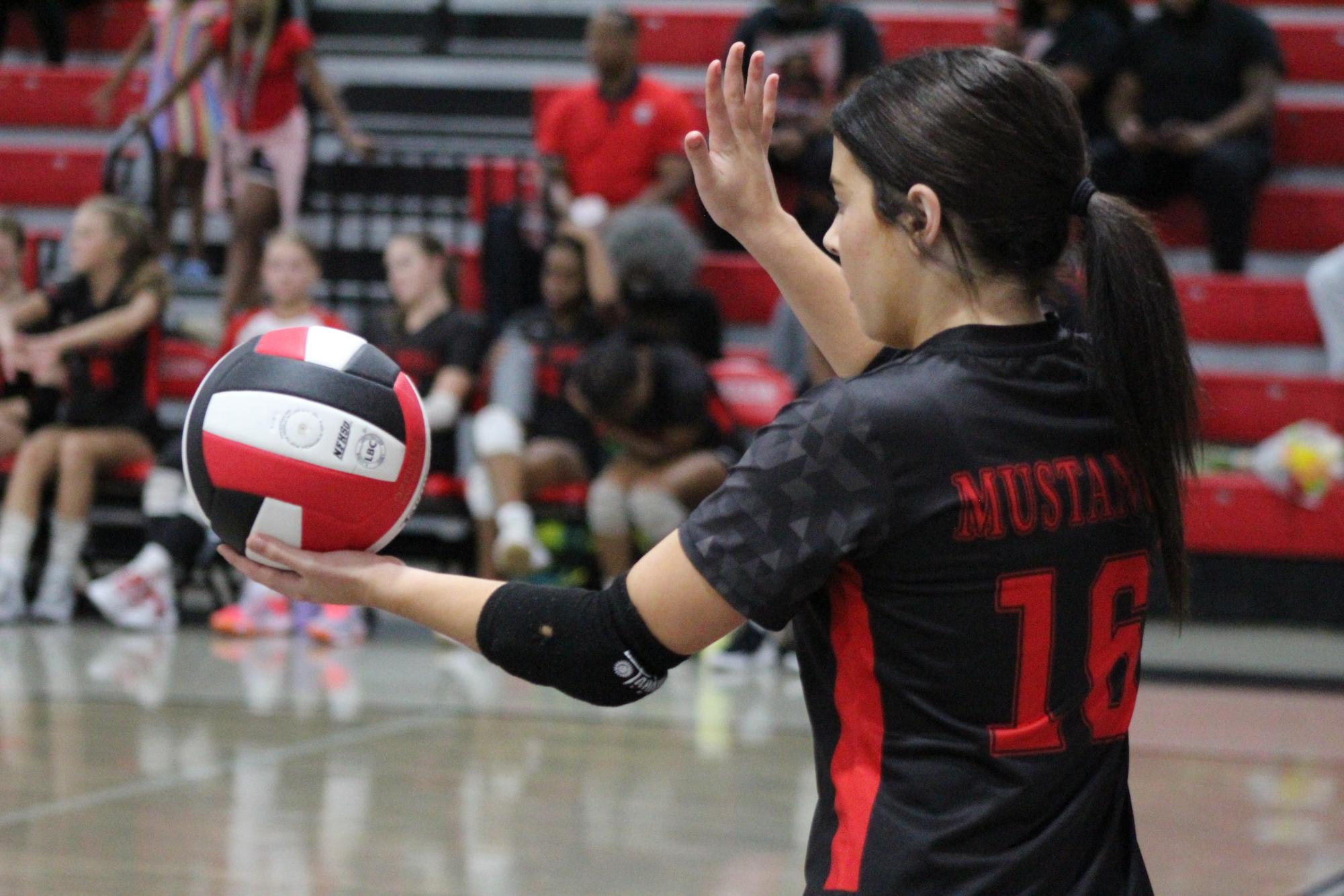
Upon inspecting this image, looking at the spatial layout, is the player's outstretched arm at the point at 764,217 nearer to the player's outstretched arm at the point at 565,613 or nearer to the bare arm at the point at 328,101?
the player's outstretched arm at the point at 565,613

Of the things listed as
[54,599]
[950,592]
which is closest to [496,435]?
[54,599]

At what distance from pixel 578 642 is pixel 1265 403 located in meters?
6.50

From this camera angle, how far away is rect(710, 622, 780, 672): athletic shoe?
6242 millimetres

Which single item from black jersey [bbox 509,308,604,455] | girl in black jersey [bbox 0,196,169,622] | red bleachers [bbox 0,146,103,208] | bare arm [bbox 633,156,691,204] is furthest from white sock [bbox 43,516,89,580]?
red bleachers [bbox 0,146,103,208]

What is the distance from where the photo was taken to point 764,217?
1932 mm

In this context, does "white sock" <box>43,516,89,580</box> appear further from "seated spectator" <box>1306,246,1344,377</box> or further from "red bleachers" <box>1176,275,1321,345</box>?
"seated spectator" <box>1306,246,1344,377</box>

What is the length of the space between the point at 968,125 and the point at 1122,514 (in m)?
0.38

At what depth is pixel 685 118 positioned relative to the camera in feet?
26.7

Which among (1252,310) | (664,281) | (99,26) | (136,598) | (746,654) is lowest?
(136,598)

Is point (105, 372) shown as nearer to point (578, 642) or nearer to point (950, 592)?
point (578, 642)

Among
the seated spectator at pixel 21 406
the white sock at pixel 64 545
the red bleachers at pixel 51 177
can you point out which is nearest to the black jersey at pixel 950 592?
the white sock at pixel 64 545

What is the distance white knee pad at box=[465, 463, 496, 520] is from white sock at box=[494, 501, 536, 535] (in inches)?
2.6

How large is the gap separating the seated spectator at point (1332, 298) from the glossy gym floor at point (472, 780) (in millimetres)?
1864

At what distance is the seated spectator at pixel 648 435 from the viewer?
639 cm
